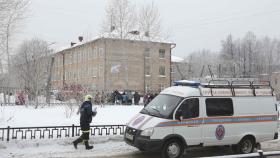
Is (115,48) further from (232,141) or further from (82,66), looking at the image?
(232,141)

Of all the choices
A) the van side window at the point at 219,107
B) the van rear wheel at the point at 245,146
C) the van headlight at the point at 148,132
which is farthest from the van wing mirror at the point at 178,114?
the van rear wheel at the point at 245,146

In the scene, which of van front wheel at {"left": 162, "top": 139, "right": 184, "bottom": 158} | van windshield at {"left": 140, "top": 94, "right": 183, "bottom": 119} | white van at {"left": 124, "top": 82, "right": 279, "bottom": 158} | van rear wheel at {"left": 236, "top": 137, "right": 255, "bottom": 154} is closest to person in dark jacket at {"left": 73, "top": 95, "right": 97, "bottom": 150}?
white van at {"left": 124, "top": 82, "right": 279, "bottom": 158}

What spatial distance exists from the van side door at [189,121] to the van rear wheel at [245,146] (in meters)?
1.72

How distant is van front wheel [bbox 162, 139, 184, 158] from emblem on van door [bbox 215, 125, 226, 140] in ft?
4.38

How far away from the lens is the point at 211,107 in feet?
33.2

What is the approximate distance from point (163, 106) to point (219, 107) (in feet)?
6.08

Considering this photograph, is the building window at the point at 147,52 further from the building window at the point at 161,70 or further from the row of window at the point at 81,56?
the row of window at the point at 81,56

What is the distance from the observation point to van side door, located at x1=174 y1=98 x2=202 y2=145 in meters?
9.48

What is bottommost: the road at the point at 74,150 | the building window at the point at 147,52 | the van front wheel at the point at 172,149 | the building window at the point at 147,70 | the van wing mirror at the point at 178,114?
the road at the point at 74,150

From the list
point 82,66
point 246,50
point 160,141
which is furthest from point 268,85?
point 246,50

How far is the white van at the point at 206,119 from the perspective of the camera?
30.5 feet

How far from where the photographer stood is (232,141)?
1042 centimetres

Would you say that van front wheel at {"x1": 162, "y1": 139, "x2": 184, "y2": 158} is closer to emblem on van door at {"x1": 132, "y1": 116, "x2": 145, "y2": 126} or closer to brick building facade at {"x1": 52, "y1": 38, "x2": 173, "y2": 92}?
emblem on van door at {"x1": 132, "y1": 116, "x2": 145, "y2": 126}

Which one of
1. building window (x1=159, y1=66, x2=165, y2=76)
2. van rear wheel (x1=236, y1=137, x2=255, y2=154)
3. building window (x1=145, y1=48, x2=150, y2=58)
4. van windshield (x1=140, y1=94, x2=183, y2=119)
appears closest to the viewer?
A: van windshield (x1=140, y1=94, x2=183, y2=119)
